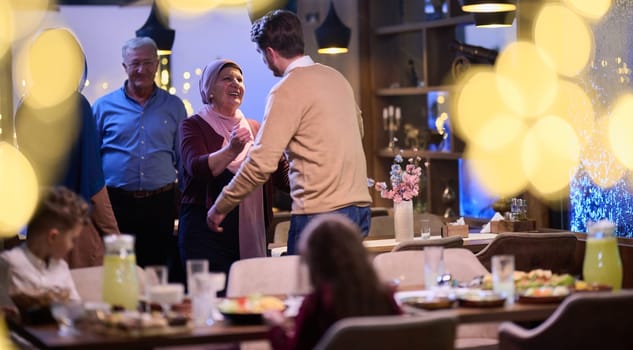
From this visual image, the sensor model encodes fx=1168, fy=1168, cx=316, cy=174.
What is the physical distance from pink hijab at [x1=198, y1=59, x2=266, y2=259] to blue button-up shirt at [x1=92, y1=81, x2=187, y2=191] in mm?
575

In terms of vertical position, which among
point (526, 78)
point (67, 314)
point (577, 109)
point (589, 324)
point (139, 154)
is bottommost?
point (589, 324)

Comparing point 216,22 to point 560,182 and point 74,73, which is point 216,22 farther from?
point 74,73

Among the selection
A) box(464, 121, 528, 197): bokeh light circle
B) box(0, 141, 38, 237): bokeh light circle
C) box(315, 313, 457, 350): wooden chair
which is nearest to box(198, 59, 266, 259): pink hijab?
box(0, 141, 38, 237): bokeh light circle

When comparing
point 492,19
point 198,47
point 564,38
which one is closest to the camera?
point 492,19

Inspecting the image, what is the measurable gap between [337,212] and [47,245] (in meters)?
1.36

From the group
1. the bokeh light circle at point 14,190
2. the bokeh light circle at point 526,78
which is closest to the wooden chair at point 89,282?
the bokeh light circle at point 14,190

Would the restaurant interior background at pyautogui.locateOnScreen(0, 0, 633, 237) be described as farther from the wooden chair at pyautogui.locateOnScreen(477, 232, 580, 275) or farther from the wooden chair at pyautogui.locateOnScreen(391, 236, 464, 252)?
the wooden chair at pyautogui.locateOnScreen(391, 236, 464, 252)

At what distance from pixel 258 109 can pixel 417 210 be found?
1.44 m

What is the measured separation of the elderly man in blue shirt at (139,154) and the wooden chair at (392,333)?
10.2 feet

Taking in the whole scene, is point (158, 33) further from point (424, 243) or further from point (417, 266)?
point (417, 266)

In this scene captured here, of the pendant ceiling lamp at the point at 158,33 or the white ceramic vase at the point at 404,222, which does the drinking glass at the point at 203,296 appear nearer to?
the white ceramic vase at the point at 404,222

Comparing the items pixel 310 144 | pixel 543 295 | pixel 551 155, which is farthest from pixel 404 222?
pixel 543 295

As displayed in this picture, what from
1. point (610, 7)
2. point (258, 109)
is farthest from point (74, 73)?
point (258, 109)

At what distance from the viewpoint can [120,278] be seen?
3.49 m
